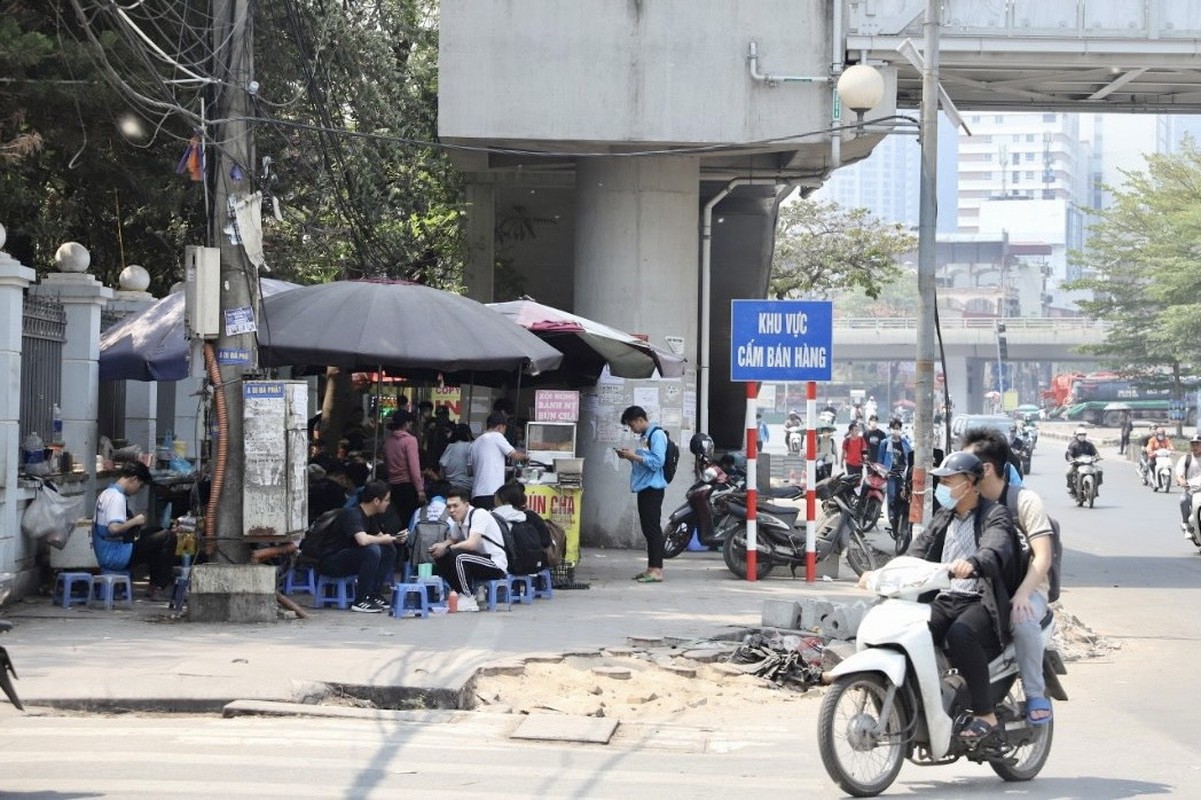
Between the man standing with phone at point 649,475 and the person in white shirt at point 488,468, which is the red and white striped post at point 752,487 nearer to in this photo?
the man standing with phone at point 649,475

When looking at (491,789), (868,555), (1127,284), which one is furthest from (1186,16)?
(1127,284)

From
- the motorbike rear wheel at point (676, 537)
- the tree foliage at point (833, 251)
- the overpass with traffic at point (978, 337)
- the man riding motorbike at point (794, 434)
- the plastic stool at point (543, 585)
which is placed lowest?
the plastic stool at point (543, 585)

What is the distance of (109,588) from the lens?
13.3 meters

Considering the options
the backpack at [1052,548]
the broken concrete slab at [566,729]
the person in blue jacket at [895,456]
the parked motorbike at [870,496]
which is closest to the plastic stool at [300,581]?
the broken concrete slab at [566,729]

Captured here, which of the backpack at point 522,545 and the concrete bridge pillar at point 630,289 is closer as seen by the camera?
the backpack at point 522,545

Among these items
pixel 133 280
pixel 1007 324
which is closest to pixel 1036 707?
pixel 133 280

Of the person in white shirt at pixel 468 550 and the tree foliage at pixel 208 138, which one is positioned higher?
the tree foliage at pixel 208 138

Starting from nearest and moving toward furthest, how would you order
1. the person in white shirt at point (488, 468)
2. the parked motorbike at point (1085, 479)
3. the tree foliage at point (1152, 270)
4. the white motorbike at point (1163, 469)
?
1. the person in white shirt at point (488, 468)
2. the parked motorbike at point (1085, 479)
3. the white motorbike at point (1163, 469)
4. the tree foliage at point (1152, 270)

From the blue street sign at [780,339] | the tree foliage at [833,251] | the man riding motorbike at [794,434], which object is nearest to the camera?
the blue street sign at [780,339]

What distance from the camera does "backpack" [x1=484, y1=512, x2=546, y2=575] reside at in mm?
14008

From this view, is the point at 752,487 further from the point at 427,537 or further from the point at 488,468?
the point at 427,537

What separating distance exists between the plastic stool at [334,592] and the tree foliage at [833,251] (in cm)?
2806

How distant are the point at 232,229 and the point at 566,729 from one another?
5.63m

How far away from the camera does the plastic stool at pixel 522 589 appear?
46.5ft
